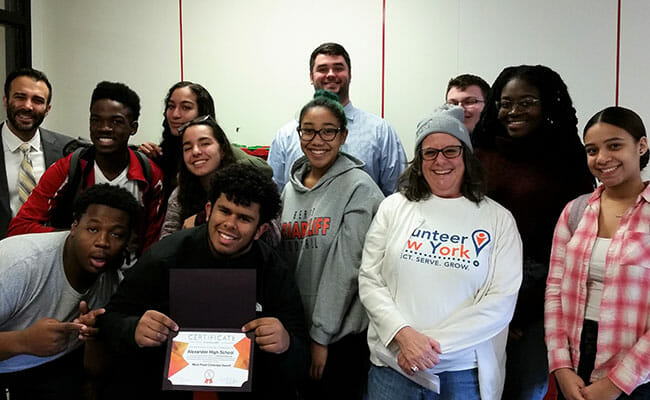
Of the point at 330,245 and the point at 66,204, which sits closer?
the point at 330,245

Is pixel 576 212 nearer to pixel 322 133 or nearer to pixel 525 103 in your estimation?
pixel 525 103

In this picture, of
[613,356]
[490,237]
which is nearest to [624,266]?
[613,356]

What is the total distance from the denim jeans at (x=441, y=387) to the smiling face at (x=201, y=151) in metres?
1.25

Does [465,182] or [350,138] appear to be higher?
[350,138]

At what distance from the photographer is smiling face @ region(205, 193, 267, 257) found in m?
2.04

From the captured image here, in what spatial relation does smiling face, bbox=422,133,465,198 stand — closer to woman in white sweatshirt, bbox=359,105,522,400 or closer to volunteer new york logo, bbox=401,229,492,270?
woman in white sweatshirt, bbox=359,105,522,400

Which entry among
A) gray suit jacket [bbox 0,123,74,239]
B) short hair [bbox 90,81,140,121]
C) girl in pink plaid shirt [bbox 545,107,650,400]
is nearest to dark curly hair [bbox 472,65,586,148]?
girl in pink plaid shirt [bbox 545,107,650,400]

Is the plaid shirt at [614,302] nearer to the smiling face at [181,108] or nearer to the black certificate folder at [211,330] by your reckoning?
the black certificate folder at [211,330]

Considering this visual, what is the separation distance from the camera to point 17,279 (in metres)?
2.09

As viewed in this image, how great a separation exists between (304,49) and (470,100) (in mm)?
1522

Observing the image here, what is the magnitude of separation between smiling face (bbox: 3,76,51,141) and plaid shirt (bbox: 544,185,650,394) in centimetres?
295

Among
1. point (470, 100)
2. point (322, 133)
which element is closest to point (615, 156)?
point (322, 133)

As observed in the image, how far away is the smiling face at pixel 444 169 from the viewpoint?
6.95 feet

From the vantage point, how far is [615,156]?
1922mm
